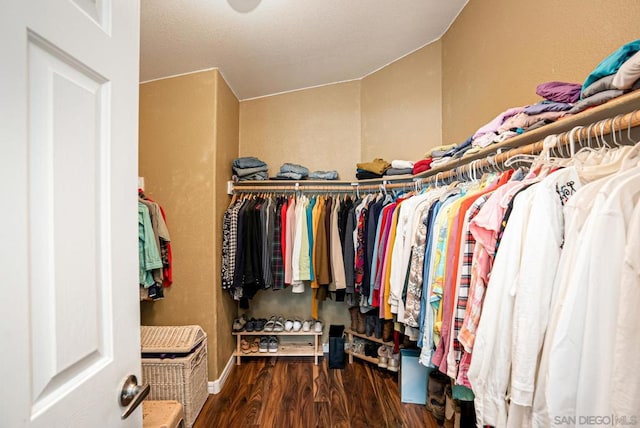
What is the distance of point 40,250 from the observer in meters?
0.46

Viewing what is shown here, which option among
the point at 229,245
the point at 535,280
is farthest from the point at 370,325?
the point at 535,280

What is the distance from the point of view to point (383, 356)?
2.42m

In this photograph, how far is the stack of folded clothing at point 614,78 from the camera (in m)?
0.64

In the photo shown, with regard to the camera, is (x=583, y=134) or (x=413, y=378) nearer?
(x=583, y=134)

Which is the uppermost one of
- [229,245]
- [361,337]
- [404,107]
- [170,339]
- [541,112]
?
[404,107]

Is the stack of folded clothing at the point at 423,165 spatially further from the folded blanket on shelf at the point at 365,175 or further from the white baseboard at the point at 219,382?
the white baseboard at the point at 219,382

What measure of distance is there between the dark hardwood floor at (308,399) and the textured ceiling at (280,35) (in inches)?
103

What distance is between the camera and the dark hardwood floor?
183 centimetres

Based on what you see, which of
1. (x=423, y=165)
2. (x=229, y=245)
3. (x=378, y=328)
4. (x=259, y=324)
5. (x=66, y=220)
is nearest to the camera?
(x=66, y=220)

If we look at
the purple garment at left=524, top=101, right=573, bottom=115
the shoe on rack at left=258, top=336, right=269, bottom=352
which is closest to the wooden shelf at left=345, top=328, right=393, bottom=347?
the shoe on rack at left=258, top=336, right=269, bottom=352

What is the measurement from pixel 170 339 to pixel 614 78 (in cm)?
248

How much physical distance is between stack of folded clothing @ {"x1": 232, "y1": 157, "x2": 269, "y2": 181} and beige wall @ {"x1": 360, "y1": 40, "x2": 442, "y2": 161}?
108cm

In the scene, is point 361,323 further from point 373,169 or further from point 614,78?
point 614,78

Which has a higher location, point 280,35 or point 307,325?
point 280,35
